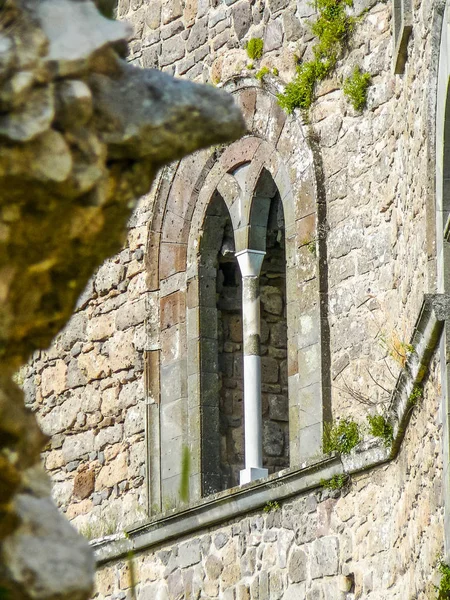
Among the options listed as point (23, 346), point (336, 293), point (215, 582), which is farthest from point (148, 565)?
point (23, 346)

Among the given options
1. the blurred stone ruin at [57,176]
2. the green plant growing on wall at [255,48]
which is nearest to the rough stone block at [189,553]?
the green plant growing on wall at [255,48]

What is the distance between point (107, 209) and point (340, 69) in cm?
792

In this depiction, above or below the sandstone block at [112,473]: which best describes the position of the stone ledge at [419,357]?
below

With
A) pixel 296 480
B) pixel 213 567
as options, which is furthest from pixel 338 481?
pixel 213 567

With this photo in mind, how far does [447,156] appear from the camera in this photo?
8398 mm

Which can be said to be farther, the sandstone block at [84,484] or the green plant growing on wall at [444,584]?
the sandstone block at [84,484]

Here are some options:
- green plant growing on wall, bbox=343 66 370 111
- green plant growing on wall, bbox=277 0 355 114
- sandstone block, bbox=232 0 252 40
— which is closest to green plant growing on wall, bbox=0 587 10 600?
green plant growing on wall, bbox=343 66 370 111

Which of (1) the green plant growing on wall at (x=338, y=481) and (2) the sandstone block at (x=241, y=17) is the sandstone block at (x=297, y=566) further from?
(2) the sandstone block at (x=241, y=17)

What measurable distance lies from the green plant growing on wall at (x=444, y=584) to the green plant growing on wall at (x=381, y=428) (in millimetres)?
1743

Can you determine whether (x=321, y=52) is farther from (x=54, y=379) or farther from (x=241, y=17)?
(x=54, y=379)

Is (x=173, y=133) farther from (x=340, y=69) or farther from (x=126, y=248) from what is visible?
(x=126, y=248)

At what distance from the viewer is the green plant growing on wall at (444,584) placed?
765 centimetres

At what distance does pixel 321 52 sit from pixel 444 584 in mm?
4287

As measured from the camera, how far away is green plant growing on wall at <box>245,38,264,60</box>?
37.9 ft
